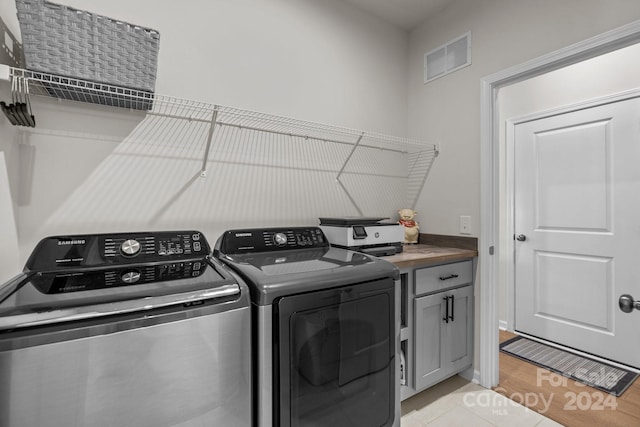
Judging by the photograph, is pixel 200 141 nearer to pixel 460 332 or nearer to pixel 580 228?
pixel 460 332

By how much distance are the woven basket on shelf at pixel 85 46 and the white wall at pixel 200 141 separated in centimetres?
30

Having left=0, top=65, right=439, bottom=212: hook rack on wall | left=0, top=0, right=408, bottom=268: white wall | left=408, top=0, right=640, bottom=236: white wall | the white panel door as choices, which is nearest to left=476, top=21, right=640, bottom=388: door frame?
left=408, top=0, right=640, bottom=236: white wall

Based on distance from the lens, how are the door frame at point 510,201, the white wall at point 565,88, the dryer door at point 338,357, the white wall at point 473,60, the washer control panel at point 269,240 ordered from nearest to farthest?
1. the dryer door at point 338,357
2. the washer control panel at point 269,240
3. the white wall at point 473,60
4. the white wall at point 565,88
5. the door frame at point 510,201

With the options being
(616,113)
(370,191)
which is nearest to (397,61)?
(370,191)

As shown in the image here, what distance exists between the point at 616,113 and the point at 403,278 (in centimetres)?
214

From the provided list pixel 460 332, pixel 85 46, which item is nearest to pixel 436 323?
pixel 460 332

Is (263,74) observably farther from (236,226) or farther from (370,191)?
(370,191)

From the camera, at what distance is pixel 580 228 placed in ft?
8.11

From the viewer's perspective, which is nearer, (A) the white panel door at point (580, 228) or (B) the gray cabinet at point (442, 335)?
(B) the gray cabinet at point (442, 335)

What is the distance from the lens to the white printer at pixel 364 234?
1.71m

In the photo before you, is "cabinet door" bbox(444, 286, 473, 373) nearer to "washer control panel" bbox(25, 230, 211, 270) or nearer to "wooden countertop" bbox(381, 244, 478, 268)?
"wooden countertop" bbox(381, 244, 478, 268)

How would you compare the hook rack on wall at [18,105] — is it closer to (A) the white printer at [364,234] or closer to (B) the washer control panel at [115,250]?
(B) the washer control panel at [115,250]

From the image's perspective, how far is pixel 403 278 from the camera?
1746 mm

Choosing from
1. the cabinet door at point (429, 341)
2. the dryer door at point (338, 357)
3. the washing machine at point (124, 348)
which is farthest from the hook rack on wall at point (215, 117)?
the dryer door at point (338, 357)
